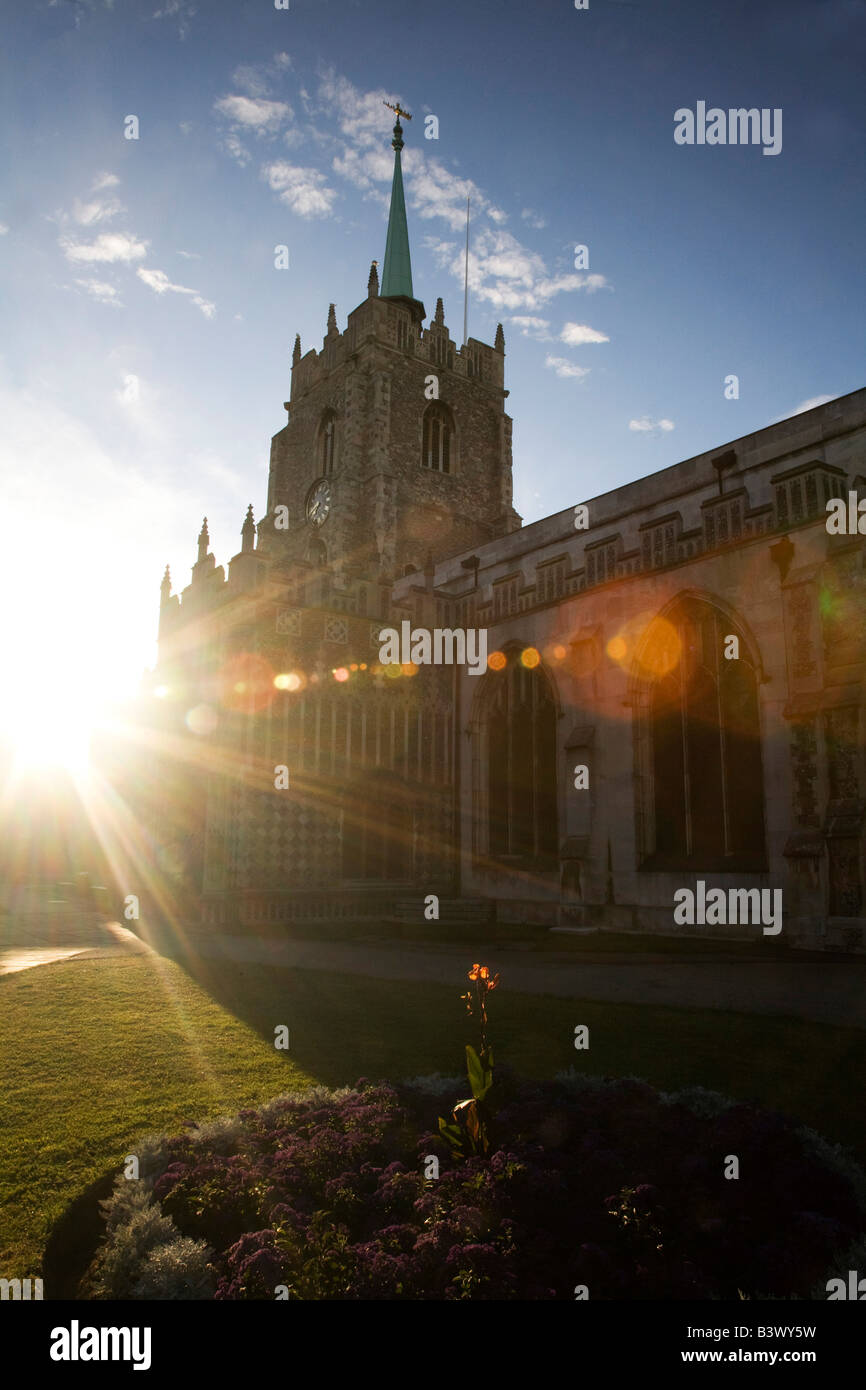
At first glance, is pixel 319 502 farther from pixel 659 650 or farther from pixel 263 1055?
pixel 263 1055

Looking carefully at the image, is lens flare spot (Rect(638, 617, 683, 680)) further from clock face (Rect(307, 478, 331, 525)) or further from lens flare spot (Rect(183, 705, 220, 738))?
clock face (Rect(307, 478, 331, 525))

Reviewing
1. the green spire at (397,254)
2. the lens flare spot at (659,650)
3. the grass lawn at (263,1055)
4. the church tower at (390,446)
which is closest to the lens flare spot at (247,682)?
the lens flare spot at (659,650)

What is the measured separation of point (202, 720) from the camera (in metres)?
21.5

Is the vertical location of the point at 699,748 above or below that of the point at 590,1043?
above

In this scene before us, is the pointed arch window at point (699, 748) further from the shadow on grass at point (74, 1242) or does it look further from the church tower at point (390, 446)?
the church tower at point (390, 446)

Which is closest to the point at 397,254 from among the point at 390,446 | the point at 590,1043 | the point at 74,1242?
the point at 390,446

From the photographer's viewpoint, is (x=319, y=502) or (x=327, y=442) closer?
(x=319, y=502)

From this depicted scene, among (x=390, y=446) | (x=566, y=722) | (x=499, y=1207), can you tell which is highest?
(x=390, y=446)

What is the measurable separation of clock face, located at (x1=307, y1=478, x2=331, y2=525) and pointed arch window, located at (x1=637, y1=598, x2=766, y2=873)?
1038 inches

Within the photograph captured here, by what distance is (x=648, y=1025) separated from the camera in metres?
7.25

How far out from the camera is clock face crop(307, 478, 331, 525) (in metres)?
40.2

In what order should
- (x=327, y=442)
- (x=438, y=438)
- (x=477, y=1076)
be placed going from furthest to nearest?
(x=327, y=442), (x=438, y=438), (x=477, y=1076)

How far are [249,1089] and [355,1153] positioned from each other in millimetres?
1537

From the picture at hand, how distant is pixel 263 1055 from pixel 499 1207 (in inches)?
135
